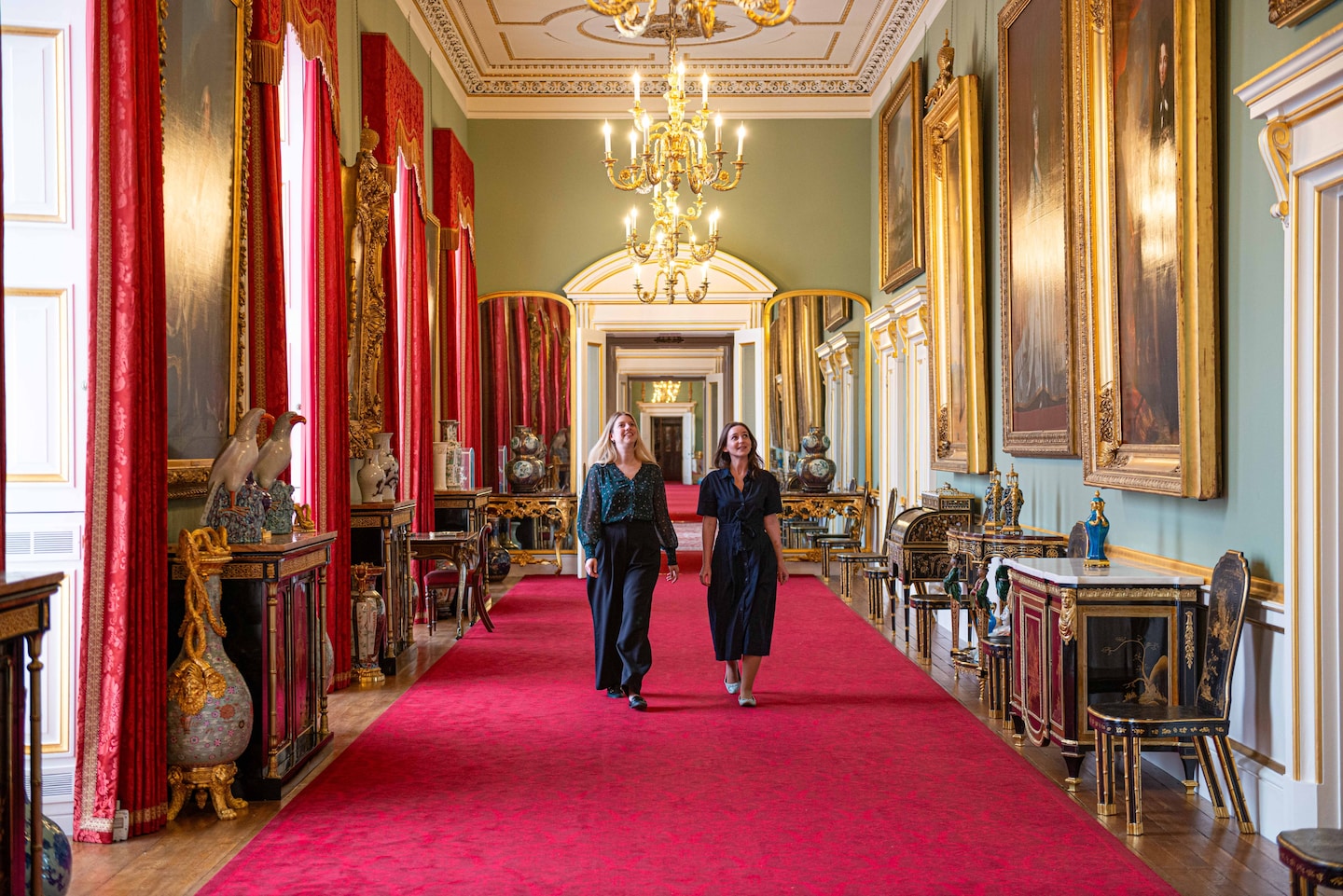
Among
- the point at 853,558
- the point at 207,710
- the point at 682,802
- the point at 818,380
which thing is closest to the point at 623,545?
the point at 682,802

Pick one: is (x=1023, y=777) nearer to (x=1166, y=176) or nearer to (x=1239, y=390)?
(x=1239, y=390)

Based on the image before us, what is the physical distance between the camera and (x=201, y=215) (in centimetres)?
556

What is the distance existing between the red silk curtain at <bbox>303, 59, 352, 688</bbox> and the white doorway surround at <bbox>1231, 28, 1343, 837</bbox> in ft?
17.2

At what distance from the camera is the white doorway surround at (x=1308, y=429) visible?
4184mm

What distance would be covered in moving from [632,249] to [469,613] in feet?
11.9

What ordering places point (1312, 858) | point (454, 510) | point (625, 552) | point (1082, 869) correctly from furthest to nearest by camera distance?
1. point (454, 510)
2. point (625, 552)
3. point (1082, 869)
4. point (1312, 858)

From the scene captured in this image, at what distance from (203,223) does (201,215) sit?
4cm

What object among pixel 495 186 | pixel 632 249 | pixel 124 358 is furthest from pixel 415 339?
pixel 124 358

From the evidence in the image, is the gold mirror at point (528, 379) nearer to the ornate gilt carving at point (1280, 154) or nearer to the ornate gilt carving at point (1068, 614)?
the ornate gilt carving at point (1068, 614)

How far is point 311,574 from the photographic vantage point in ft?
18.4

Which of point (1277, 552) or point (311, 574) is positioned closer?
point (1277, 552)

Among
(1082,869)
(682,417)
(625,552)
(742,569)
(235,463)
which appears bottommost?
(1082,869)

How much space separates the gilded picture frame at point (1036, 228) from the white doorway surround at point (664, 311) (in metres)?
5.65

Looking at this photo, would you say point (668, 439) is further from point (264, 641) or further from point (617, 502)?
point (264, 641)
